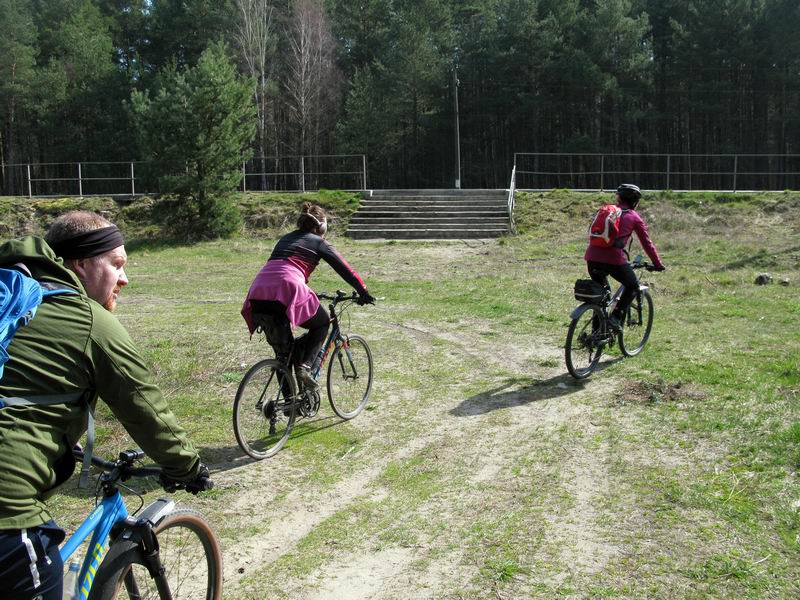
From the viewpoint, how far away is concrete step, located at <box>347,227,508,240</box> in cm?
2081

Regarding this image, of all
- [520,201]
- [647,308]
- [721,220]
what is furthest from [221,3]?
[647,308]

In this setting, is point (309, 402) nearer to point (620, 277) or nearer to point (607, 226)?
point (607, 226)

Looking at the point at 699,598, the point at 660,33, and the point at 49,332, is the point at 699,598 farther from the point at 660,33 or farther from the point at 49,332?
the point at 660,33

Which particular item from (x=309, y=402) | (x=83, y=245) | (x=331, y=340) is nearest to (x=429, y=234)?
(x=331, y=340)

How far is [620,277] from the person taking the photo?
7.52 m

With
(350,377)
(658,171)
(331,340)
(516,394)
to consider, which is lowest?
(516,394)

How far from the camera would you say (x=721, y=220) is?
2044 cm

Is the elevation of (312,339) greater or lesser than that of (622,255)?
lesser

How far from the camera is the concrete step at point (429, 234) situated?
20.8 m

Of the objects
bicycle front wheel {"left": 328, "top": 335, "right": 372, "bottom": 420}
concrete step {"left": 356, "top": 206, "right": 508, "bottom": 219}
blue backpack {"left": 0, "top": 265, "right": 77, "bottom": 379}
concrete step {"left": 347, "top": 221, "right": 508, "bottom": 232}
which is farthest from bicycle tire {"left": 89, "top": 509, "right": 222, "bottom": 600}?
concrete step {"left": 356, "top": 206, "right": 508, "bottom": 219}

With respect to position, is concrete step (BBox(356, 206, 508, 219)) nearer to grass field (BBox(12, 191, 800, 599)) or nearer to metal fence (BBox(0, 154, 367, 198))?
metal fence (BBox(0, 154, 367, 198))

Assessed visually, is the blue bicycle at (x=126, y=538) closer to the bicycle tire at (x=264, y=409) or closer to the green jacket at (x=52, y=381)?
the green jacket at (x=52, y=381)

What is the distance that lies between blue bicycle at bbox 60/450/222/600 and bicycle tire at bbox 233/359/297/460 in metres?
2.26

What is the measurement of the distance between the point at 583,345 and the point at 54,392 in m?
5.84
